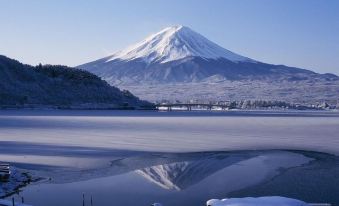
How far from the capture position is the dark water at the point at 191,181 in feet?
49.0

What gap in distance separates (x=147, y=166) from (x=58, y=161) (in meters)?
3.79

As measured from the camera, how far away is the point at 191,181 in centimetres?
1742

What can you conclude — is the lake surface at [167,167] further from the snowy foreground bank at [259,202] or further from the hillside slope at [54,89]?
the hillside slope at [54,89]

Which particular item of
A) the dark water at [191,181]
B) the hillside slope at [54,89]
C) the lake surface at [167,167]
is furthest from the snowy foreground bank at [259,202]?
the hillside slope at [54,89]

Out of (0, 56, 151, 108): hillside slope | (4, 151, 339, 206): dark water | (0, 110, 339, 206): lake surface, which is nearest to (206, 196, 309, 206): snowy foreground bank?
(4, 151, 339, 206): dark water

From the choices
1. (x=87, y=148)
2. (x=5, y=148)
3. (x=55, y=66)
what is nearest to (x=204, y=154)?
(x=87, y=148)

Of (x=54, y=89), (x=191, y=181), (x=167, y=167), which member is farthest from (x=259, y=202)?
(x=54, y=89)

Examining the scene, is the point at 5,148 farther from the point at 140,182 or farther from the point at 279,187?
the point at 279,187

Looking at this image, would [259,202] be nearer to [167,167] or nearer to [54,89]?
[167,167]

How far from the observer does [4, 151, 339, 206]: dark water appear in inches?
588

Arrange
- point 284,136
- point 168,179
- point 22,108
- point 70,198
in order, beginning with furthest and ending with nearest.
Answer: point 22,108 < point 284,136 < point 168,179 < point 70,198

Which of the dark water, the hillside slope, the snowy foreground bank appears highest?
the hillside slope

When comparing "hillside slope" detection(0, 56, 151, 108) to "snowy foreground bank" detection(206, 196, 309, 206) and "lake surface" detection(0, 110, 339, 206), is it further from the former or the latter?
"snowy foreground bank" detection(206, 196, 309, 206)

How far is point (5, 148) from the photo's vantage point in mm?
25484
